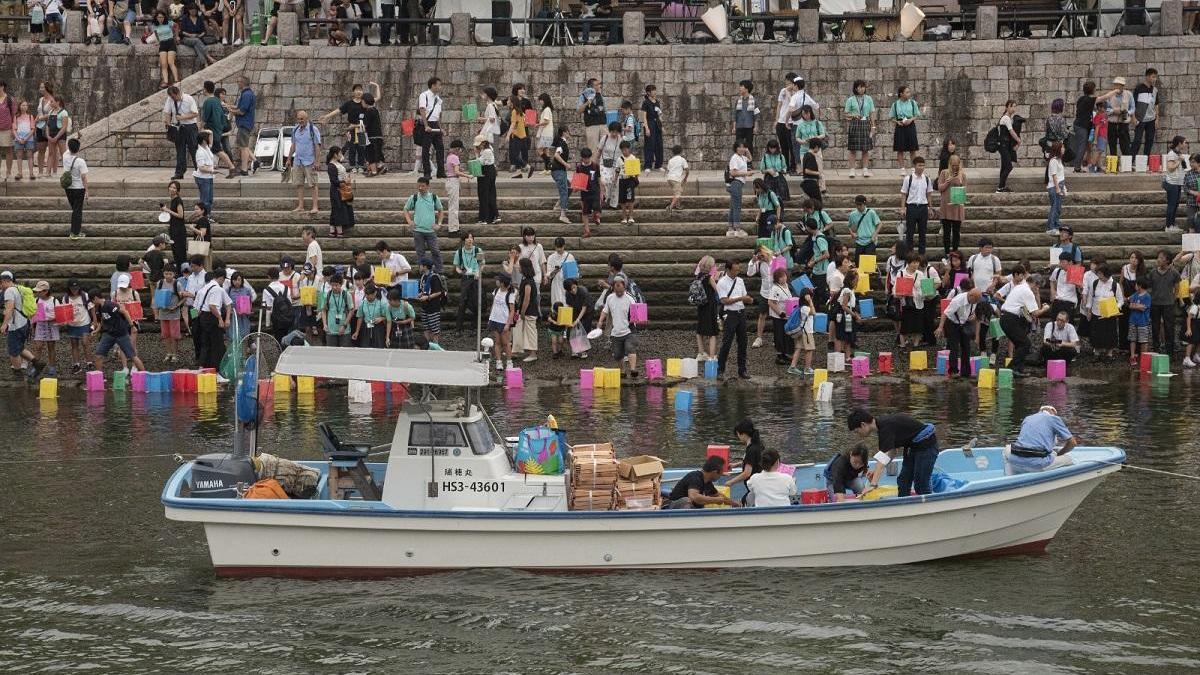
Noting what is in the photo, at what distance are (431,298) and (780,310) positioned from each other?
194 inches

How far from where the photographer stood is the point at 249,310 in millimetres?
24719

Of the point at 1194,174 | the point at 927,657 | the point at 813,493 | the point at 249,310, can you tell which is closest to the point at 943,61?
the point at 1194,174

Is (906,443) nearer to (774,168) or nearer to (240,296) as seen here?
(240,296)

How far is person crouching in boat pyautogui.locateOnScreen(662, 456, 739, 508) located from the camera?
52.4 ft

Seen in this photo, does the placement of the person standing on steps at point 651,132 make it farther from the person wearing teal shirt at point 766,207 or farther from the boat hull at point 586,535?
the boat hull at point 586,535

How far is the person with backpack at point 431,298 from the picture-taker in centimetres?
2527

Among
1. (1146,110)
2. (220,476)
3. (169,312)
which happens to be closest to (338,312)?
(169,312)

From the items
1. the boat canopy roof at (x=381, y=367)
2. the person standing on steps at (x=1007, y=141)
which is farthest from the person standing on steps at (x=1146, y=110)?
the boat canopy roof at (x=381, y=367)

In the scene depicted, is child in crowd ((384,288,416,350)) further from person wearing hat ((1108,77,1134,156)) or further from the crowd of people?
person wearing hat ((1108,77,1134,156))

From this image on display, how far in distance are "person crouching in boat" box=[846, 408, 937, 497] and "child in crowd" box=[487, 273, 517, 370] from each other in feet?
30.0

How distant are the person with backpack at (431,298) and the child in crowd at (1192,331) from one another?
1044 cm

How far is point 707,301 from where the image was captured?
24453mm

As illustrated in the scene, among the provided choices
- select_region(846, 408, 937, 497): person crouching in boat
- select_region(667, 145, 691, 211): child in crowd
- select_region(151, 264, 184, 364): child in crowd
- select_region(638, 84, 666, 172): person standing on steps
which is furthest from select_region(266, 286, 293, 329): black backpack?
select_region(846, 408, 937, 497): person crouching in boat

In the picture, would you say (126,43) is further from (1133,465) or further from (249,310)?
(1133,465)
